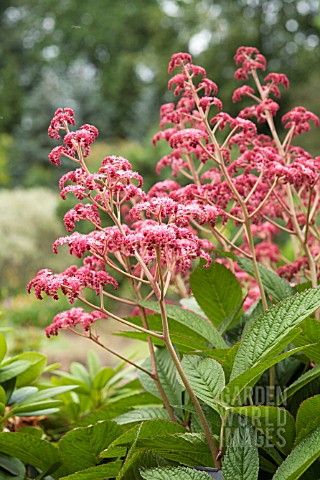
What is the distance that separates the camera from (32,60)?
23516mm

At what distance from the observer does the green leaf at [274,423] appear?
0.97 metres

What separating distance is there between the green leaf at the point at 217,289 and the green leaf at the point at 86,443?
0.38m

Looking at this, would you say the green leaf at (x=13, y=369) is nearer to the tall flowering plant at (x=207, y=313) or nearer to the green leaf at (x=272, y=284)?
the tall flowering plant at (x=207, y=313)

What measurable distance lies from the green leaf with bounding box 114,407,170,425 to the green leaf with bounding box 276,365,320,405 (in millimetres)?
267

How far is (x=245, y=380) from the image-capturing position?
3.18 ft

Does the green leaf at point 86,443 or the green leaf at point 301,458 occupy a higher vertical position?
the green leaf at point 86,443

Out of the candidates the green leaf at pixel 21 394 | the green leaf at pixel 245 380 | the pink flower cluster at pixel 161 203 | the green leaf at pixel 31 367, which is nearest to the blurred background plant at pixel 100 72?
the green leaf at pixel 31 367

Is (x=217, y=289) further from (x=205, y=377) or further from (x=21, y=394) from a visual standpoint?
(x=21, y=394)

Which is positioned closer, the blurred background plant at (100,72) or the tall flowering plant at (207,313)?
the tall flowering plant at (207,313)

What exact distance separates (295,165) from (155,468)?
23.3 inches

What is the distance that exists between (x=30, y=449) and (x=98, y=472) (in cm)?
23

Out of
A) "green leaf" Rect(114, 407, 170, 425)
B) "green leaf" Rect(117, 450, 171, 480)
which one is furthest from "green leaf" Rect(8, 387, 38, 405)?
"green leaf" Rect(117, 450, 171, 480)

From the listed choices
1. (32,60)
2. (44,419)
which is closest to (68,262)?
(44,419)

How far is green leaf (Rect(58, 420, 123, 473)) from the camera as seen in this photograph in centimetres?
113
